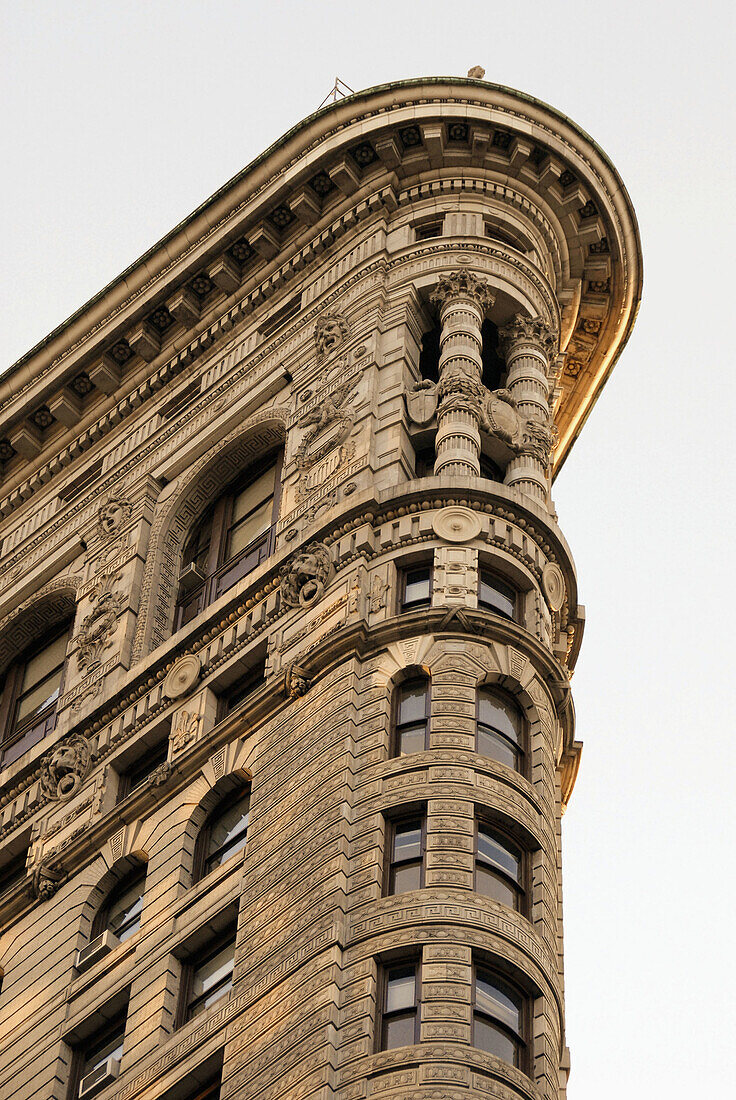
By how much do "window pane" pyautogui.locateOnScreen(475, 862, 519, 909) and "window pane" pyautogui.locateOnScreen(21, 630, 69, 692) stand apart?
18.1 m

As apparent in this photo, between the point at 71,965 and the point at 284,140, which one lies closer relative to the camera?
the point at 71,965

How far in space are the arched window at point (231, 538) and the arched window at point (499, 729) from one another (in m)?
8.48

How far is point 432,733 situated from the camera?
1458 inches

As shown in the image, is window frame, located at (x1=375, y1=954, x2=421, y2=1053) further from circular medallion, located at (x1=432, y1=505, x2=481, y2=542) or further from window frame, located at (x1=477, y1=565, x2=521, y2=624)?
circular medallion, located at (x1=432, y1=505, x2=481, y2=542)

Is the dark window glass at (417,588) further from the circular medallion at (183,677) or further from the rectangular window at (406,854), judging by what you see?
the rectangular window at (406,854)

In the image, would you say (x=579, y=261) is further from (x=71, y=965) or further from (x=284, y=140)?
(x=71, y=965)

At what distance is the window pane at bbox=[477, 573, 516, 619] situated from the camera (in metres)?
41.0

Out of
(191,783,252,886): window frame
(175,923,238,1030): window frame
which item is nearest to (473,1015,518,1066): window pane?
(175,923,238,1030): window frame

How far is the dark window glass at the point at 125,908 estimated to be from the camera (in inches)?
1570

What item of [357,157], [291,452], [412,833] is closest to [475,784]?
[412,833]

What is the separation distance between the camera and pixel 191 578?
48844 millimetres

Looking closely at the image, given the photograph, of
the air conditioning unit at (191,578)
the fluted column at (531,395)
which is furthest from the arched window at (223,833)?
the air conditioning unit at (191,578)

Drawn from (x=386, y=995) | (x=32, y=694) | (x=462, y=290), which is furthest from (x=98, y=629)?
(x=386, y=995)

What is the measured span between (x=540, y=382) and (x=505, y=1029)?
18.9 meters
